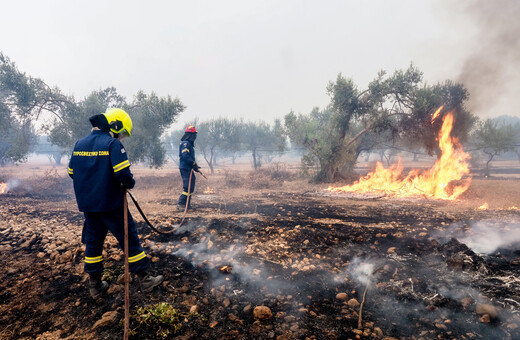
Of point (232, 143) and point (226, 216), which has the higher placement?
point (232, 143)

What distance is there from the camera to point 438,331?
7.59ft

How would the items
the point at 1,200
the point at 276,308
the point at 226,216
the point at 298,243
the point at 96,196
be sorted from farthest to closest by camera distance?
1. the point at 1,200
2. the point at 226,216
3. the point at 298,243
4. the point at 96,196
5. the point at 276,308

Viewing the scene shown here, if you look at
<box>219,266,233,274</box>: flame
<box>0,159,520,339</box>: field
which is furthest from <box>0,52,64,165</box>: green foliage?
<box>219,266,233,274</box>: flame

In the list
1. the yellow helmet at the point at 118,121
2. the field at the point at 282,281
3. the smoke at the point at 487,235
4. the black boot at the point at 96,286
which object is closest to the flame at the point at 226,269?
the field at the point at 282,281

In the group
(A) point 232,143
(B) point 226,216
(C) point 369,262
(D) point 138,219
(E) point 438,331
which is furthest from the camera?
(A) point 232,143

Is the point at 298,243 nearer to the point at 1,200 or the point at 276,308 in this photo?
the point at 276,308

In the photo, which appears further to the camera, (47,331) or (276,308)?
(276,308)

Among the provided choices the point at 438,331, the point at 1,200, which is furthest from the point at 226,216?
the point at 1,200

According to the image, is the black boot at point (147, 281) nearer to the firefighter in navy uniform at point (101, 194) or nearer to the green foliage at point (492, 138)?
the firefighter in navy uniform at point (101, 194)

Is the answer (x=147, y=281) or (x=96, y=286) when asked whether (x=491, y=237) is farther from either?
(x=96, y=286)

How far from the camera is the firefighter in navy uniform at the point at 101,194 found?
2.93 metres

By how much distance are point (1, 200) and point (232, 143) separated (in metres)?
28.3

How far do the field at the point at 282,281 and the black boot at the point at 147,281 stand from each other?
3.0 inches

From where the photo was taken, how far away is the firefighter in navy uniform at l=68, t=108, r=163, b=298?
2.93 m
